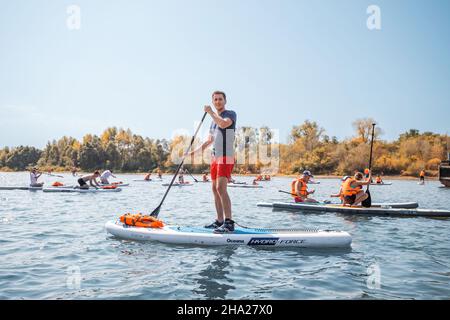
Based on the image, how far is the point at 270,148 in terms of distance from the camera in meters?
89.3

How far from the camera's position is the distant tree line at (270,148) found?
70125 millimetres

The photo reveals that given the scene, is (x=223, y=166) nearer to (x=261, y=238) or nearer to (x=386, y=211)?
(x=261, y=238)

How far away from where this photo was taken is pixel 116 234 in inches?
343

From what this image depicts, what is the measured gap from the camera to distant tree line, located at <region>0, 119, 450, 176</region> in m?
70.1

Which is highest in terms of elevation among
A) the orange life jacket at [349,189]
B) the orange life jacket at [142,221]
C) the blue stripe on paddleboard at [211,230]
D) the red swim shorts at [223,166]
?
the red swim shorts at [223,166]

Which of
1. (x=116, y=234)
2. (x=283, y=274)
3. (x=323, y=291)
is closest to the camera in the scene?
(x=323, y=291)

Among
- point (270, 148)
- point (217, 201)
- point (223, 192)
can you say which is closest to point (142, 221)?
point (217, 201)

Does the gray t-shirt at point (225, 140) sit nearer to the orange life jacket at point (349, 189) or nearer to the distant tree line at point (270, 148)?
the orange life jacket at point (349, 189)

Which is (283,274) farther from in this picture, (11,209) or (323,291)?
(11,209)

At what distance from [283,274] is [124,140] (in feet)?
299

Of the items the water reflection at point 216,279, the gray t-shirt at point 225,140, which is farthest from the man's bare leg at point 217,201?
the water reflection at point 216,279

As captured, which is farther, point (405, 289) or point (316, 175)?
point (316, 175)

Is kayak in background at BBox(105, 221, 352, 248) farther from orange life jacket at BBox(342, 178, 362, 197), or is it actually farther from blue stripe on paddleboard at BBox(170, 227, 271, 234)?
orange life jacket at BBox(342, 178, 362, 197)
